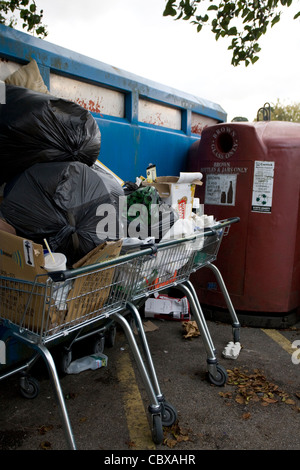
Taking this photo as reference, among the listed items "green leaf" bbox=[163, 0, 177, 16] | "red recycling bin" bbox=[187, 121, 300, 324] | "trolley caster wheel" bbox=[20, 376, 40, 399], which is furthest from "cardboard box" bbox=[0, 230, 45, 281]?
"green leaf" bbox=[163, 0, 177, 16]

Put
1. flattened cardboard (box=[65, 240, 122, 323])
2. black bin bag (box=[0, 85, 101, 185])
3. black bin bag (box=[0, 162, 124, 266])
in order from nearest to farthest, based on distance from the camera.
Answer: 1. flattened cardboard (box=[65, 240, 122, 323])
2. black bin bag (box=[0, 162, 124, 266])
3. black bin bag (box=[0, 85, 101, 185])

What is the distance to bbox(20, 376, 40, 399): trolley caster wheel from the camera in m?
2.51

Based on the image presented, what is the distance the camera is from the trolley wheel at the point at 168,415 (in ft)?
7.32

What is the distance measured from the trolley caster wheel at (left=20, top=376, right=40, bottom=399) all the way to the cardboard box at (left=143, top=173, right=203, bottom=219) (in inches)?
61.4

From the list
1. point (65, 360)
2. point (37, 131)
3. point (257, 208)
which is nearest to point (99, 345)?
point (65, 360)

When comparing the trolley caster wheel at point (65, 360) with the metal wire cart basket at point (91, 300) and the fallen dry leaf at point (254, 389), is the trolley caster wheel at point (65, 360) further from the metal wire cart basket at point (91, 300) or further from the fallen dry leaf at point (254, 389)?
the fallen dry leaf at point (254, 389)

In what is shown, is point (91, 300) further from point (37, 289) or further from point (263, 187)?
point (263, 187)

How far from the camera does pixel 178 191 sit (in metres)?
3.08

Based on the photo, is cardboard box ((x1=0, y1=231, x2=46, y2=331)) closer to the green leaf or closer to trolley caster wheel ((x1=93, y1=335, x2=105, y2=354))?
trolley caster wheel ((x1=93, y1=335, x2=105, y2=354))

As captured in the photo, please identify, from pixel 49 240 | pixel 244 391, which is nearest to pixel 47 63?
pixel 49 240

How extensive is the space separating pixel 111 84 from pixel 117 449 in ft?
9.24

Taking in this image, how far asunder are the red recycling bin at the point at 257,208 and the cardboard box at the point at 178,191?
66 centimetres

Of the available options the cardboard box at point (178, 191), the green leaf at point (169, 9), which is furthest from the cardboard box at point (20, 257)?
the green leaf at point (169, 9)

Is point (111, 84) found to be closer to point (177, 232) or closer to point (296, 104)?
point (177, 232)
